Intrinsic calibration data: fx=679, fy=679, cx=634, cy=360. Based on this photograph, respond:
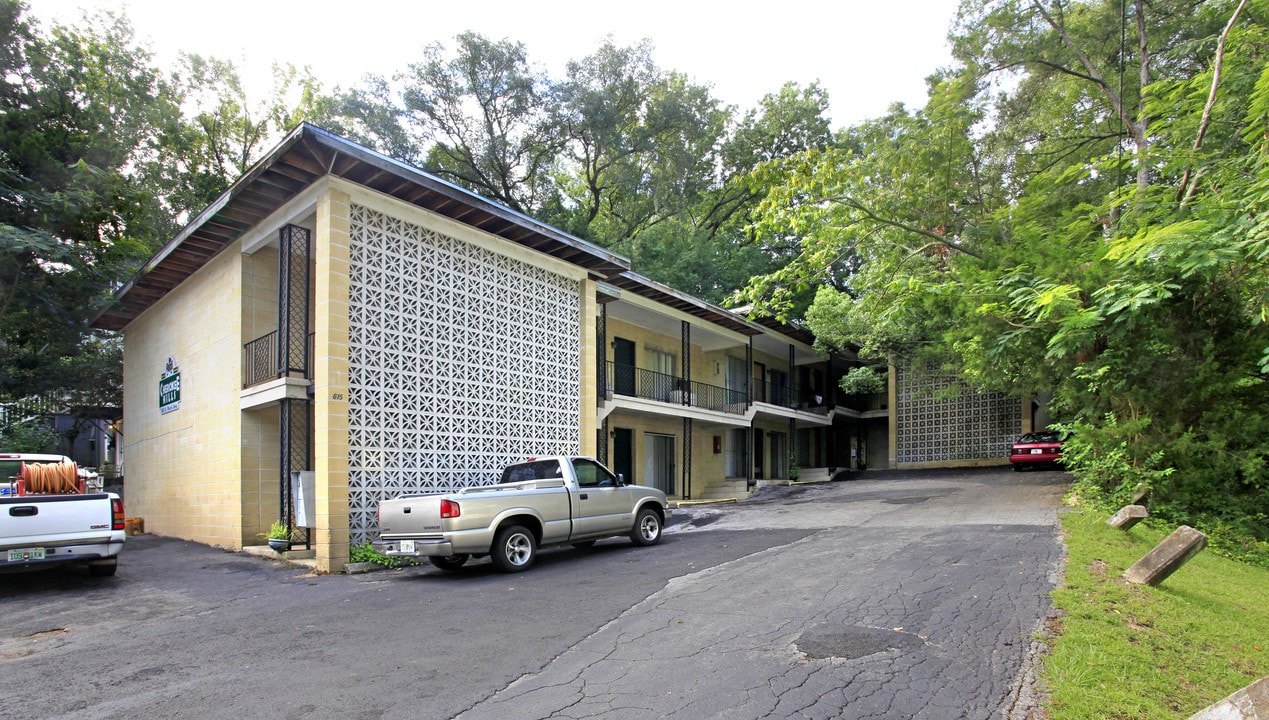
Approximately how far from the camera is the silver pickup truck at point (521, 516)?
27.6ft

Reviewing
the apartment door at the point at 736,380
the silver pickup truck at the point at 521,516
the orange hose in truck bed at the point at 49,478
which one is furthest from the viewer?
the apartment door at the point at 736,380

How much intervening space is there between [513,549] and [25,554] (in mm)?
5429

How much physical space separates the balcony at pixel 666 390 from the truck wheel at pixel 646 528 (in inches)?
231

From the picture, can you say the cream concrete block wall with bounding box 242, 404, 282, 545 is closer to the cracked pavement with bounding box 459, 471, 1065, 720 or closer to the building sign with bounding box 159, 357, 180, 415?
the building sign with bounding box 159, 357, 180, 415

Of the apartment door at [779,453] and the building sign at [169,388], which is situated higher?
the building sign at [169,388]

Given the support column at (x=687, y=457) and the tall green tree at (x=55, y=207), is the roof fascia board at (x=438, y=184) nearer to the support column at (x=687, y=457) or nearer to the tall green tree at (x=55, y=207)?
the support column at (x=687, y=457)

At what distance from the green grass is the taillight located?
10.0 meters

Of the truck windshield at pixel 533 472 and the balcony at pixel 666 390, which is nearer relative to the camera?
the truck windshield at pixel 533 472

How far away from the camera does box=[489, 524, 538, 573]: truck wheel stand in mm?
8719

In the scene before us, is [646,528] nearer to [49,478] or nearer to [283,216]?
[283,216]

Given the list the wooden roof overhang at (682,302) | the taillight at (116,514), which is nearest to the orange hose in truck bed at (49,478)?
the taillight at (116,514)

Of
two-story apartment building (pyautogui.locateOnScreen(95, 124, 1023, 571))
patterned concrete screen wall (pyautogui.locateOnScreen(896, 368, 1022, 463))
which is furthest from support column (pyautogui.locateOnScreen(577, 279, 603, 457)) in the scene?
patterned concrete screen wall (pyautogui.locateOnScreen(896, 368, 1022, 463))

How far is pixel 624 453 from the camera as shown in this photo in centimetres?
2000

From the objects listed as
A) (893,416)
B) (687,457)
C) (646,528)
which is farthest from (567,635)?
(893,416)
